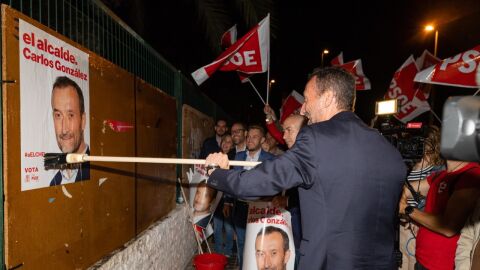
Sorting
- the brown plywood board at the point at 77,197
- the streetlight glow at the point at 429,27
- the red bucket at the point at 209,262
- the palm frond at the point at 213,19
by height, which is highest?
the streetlight glow at the point at 429,27

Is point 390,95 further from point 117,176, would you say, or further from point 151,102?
point 117,176

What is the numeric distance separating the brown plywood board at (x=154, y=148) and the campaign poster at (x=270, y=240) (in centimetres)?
133

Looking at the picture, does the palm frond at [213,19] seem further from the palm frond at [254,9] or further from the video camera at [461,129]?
the video camera at [461,129]

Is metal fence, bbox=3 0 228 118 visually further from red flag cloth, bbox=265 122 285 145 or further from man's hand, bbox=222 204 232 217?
man's hand, bbox=222 204 232 217

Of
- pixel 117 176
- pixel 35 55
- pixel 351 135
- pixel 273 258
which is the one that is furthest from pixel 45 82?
pixel 273 258

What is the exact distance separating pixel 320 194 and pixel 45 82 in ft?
6.30

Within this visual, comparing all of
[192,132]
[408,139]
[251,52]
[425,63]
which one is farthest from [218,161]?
[425,63]

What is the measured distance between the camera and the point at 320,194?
229cm

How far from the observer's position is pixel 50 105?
2422 millimetres

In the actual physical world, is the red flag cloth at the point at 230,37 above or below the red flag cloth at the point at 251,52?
above

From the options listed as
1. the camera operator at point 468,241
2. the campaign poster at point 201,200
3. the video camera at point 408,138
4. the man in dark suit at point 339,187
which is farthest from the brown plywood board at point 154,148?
the camera operator at point 468,241

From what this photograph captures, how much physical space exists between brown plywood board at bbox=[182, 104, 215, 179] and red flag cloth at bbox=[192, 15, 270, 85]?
1094 mm

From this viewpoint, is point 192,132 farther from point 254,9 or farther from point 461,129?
point 461,129

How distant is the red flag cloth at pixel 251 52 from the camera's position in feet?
19.8
